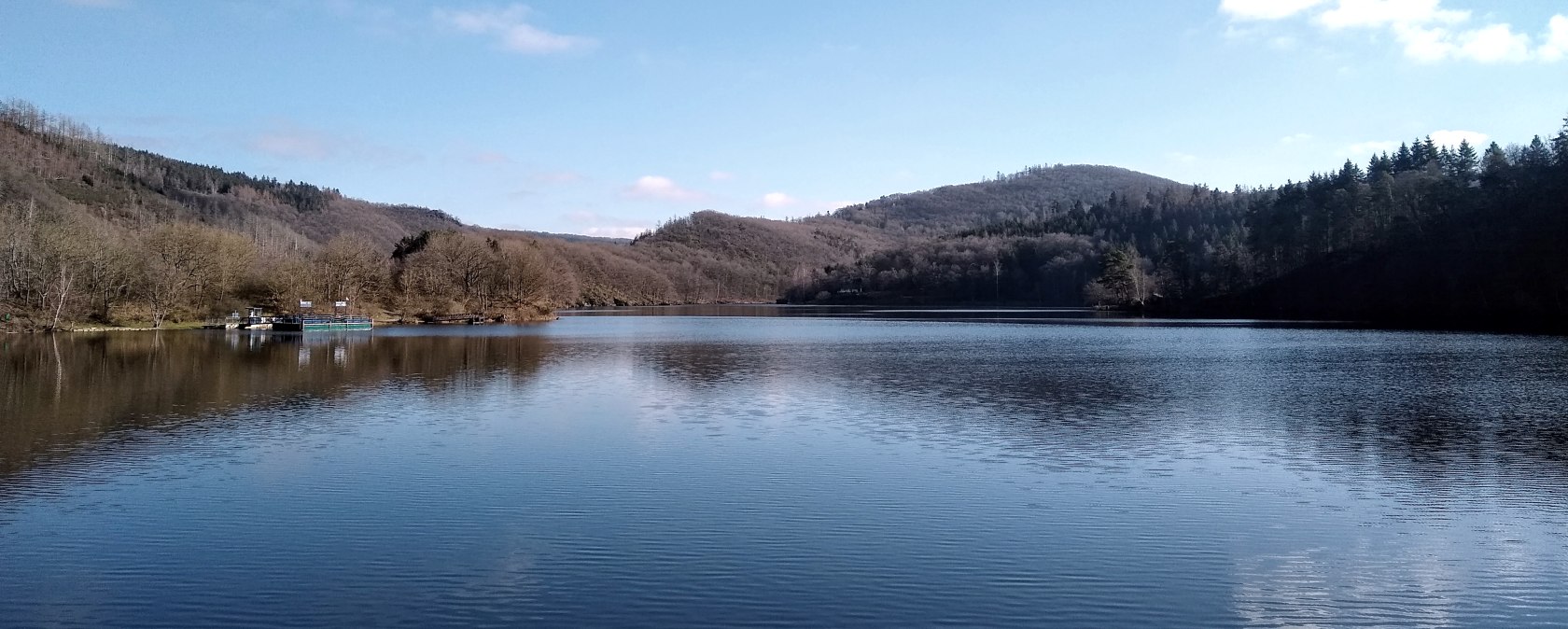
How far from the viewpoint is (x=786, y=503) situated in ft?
39.3

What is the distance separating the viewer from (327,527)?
35.2 ft

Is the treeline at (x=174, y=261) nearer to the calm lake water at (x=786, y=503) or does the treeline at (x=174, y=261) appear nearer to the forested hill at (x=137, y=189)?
the forested hill at (x=137, y=189)

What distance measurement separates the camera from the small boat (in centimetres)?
5866

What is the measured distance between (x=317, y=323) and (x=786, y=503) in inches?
2128

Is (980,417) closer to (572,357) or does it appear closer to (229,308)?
(572,357)

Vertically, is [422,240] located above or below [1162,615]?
above

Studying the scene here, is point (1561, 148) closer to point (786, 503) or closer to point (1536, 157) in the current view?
point (1536, 157)

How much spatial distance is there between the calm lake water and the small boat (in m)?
32.7

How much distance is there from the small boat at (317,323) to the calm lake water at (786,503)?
1288 inches

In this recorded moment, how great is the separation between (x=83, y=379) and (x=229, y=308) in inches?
1723

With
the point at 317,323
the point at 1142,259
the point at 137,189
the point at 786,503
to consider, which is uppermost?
the point at 137,189

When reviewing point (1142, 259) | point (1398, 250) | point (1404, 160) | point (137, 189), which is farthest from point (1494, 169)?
point (137, 189)

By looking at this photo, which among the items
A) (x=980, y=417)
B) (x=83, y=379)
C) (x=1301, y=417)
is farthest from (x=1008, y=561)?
(x=83, y=379)

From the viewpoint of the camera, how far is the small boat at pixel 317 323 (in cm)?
5866
